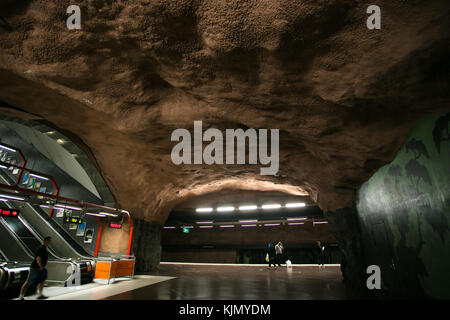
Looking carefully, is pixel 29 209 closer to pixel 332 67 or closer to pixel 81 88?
pixel 81 88

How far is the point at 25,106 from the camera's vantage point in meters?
6.36

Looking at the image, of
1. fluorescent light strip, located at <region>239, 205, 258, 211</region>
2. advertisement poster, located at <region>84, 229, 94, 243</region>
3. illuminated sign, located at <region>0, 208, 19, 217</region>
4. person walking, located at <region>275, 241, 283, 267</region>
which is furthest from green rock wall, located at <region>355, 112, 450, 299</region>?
→ advertisement poster, located at <region>84, 229, 94, 243</region>

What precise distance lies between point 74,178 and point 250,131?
442 inches

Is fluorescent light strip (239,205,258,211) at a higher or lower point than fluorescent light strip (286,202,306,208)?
lower

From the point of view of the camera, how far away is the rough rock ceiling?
3443mm

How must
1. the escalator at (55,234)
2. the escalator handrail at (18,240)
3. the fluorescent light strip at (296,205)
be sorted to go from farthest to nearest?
1. the fluorescent light strip at (296,205)
2. the escalator at (55,234)
3. the escalator handrail at (18,240)

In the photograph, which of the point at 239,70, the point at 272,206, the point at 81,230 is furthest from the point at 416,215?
the point at 81,230

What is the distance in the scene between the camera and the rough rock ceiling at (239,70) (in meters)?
3.44

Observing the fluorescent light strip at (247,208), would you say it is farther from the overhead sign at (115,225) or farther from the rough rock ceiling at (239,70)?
the rough rock ceiling at (239,70)

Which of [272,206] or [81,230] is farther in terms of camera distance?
[272,206]

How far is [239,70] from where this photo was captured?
180 inches

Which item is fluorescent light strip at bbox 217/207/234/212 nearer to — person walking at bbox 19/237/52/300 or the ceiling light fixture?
the ceiling light fixture

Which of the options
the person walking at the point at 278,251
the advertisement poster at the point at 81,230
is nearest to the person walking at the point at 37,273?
→ the advertisement poster at the point at 81,230

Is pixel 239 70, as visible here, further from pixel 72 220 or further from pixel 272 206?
pixel 272 206
